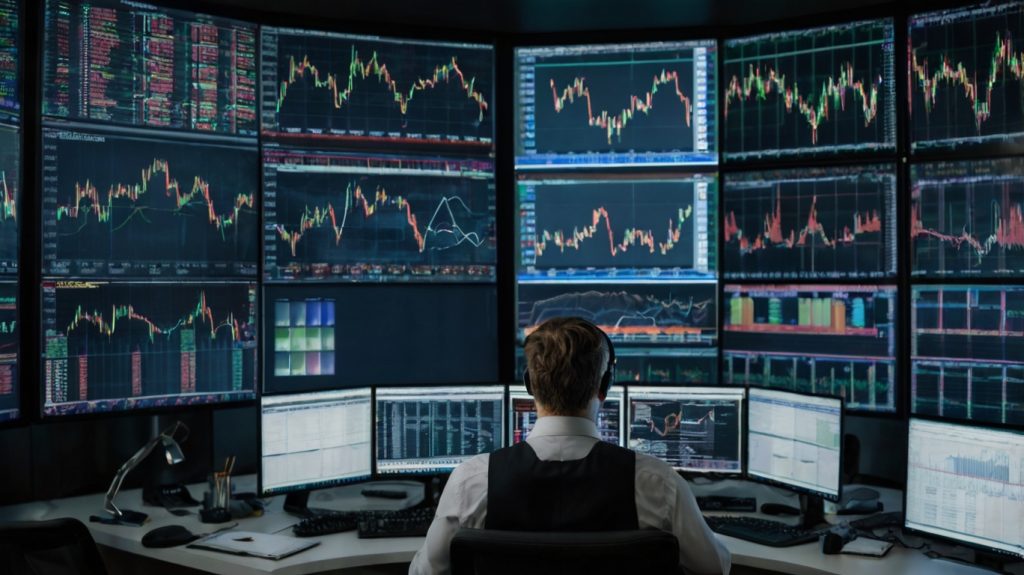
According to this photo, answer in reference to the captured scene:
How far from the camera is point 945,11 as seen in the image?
3273mm

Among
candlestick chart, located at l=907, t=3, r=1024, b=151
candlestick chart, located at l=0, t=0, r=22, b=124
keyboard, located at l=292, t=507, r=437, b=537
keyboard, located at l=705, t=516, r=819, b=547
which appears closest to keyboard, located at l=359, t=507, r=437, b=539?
keyboard, located at l=292, t=507, r=437, b=537

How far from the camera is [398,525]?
284 cm

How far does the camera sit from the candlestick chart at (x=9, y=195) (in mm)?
2980

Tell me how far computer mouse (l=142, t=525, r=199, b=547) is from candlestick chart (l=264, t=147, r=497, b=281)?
1.12m

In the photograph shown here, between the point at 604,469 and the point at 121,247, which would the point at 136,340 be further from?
the point at 604,469

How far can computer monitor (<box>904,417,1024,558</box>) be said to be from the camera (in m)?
2.37

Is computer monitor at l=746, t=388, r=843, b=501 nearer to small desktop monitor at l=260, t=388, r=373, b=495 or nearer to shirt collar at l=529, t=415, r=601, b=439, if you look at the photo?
shirt collar at l=529, t=415, r=601, b=439

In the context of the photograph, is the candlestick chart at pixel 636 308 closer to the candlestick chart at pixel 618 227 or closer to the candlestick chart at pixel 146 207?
the candlestick chart at pixel 618 227

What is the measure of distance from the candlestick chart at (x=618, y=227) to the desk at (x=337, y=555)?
53.7 inches

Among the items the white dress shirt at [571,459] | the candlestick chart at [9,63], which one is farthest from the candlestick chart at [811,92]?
the candlestick chart at [9,63]

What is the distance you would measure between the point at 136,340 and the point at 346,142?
112 centimetres

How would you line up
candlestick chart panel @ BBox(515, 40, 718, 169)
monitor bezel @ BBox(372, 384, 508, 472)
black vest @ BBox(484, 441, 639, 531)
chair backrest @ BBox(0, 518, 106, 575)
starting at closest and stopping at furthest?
black vest @ BBox(484, 441, 639, 531), chair backrest @ BBox(0, 518, 106, 575), monitor bezel @ BBox(372, 384, 508, 472), candlestick chart panel @ BBox(515, 40, 718, 169)

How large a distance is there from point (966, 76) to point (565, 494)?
94.5 inches

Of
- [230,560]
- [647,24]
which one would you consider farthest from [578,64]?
[230,560]
